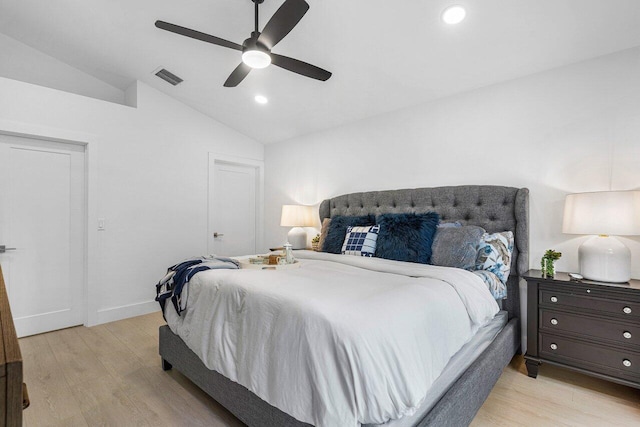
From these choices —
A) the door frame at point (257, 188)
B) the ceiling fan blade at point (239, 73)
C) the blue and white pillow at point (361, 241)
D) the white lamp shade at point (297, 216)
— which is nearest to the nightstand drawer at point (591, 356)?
the blue and white pillow at point (361, 241)

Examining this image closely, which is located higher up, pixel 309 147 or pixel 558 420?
pixel 309 147

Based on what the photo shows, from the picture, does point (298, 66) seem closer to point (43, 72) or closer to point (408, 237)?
point (408, 237)

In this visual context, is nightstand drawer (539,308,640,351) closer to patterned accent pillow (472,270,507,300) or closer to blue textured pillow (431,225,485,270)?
patterned accent pillow (472,270,507,300)

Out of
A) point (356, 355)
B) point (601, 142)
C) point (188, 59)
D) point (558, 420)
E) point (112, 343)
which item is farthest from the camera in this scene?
point (188, 59)

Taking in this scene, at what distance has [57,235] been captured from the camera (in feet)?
10.6

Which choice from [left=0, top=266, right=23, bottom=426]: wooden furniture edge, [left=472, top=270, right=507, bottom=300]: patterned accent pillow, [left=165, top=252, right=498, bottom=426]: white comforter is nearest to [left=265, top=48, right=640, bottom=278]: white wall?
[left=472, top=270, right=507, bottom=300]: patterned accent pillow

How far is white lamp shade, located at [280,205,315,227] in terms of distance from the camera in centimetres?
400

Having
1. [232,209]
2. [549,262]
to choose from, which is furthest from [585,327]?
[232,209]

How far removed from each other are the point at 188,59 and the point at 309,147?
1781mm

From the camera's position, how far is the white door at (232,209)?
4.39m

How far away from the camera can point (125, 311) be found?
352 centimetres

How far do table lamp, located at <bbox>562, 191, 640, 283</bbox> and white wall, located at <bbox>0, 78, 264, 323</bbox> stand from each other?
3932 millimetres

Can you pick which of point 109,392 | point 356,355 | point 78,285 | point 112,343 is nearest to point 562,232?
point 356,355

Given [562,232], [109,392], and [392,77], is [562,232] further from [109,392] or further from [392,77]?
[109,392]
